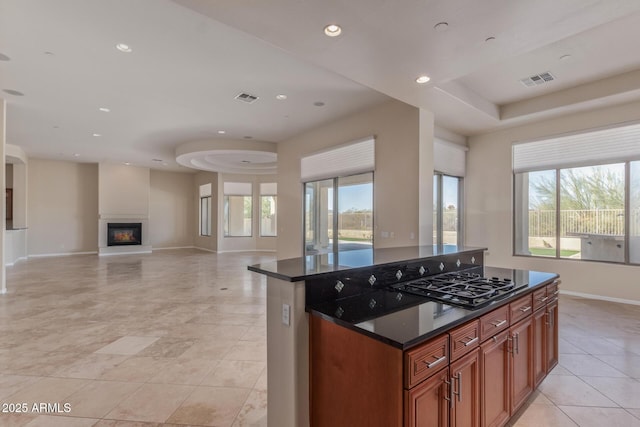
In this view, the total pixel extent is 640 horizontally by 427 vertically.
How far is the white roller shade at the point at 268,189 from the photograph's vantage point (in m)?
12.5

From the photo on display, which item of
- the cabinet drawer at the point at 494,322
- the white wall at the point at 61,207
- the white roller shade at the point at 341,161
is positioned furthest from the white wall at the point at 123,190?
the cabinet drawer at the point at 494,322

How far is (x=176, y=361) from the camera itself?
119 inches

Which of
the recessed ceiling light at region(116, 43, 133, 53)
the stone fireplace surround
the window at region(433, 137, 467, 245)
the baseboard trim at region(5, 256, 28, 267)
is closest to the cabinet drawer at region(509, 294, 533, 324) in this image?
the window at region(433, 137, 467, 245)

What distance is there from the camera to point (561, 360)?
3.09m

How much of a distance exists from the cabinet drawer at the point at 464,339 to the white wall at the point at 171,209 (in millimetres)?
13891

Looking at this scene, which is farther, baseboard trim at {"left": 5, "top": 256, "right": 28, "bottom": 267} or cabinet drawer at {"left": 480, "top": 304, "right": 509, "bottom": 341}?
baseboard trim at {"left": 5, "top": 256, "right": 28, "bottom": 267}

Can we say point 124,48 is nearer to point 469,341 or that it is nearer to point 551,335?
point 469,341

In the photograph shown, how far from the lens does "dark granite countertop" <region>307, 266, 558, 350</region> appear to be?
56.0 inches

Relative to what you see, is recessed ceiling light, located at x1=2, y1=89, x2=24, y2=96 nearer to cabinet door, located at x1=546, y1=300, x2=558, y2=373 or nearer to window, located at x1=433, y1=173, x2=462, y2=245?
window, located at x1=433, y1=173, x2=462, y2=245

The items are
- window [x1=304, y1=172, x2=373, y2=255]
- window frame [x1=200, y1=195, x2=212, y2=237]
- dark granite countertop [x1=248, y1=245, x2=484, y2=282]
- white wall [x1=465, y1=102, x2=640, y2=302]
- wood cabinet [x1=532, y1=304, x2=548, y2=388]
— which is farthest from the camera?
window frame [x1=200, y1=195, x2=212, y2=237]

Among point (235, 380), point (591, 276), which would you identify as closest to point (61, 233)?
point (235, 380)

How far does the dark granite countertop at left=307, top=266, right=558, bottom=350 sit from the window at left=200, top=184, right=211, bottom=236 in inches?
477

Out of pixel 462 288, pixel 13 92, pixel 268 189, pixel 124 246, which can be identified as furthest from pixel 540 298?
pixel 124 246

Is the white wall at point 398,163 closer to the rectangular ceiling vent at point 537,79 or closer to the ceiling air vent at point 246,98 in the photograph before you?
the rectangular ceiling vent at point 537,79
